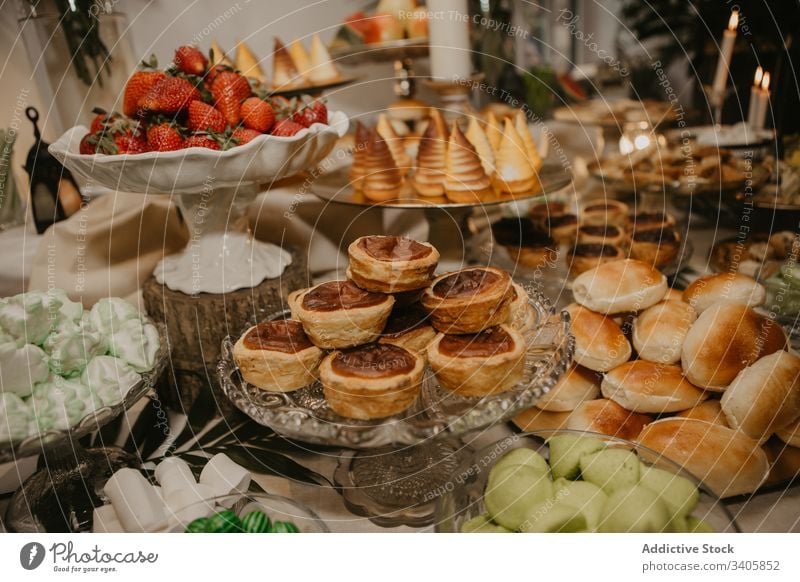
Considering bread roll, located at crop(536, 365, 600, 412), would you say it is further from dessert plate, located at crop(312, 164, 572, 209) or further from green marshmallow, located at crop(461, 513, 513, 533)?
dessert plate, located at crop(312, 164, 572, 209)

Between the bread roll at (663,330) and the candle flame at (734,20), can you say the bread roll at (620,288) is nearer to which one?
the bread roll at (663,330)

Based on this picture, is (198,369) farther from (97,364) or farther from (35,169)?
(35,169)

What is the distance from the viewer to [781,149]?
1.28 meters

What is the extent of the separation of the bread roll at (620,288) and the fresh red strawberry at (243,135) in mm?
516

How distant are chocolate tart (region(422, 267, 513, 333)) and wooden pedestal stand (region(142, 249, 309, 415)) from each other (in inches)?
11.6

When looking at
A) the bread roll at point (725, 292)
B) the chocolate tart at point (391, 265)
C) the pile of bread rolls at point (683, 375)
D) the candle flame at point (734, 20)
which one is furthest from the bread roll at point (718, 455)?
the candle flame at point (734, 20)

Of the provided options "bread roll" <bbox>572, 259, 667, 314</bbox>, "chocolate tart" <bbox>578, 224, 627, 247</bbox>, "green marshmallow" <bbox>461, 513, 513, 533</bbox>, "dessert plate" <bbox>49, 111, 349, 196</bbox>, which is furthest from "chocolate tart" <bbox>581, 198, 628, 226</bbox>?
"green marshmallow" <bbox>461, 513, 513, 533</bbox>

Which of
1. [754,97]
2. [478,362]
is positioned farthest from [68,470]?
[754,97]

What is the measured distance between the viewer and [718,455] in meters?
0.69

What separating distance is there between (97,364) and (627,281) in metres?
0.73

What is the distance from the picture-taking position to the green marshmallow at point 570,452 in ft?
2.25

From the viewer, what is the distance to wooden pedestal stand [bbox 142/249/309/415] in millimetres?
902

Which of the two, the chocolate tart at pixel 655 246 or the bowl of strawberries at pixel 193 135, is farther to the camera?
the chocolate tart at pixel 655 246
